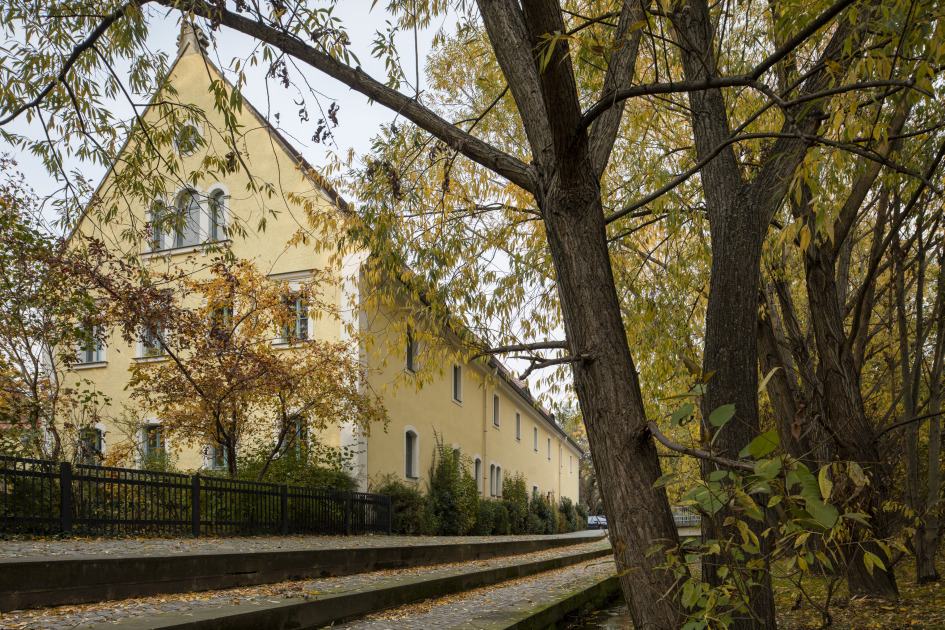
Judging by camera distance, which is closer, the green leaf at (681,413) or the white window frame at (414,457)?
the green leaf at (681,413)

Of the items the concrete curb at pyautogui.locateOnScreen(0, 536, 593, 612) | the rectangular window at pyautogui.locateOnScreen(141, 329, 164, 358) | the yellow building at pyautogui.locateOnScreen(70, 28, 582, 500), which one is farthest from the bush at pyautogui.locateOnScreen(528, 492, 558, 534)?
the concrete curb at pyautogui.locateOnScreen(0, 536, 593, 612)

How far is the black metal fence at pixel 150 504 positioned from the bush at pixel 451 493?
5005 mm

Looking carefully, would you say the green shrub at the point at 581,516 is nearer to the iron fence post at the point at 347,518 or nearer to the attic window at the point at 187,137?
the iron fence post at the point at 347,518

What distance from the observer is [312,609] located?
17.2ft

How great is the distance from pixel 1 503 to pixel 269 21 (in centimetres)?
646

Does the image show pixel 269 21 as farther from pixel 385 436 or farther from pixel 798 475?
pixel 385 436

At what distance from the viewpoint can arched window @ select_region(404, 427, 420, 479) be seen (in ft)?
61.6

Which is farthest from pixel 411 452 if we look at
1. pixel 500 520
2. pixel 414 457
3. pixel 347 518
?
pixel 500 520

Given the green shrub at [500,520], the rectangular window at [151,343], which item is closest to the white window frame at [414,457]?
the green shrub at [500,520]

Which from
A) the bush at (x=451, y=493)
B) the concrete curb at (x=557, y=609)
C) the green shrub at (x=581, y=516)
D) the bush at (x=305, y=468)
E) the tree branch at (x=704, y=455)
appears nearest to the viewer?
the tree branch at (x=704, y=455)

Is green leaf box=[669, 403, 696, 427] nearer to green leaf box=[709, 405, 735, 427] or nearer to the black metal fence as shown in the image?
green leaf box=[709, 405, 735, 427]

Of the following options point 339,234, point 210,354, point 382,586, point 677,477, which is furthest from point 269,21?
point 210,354

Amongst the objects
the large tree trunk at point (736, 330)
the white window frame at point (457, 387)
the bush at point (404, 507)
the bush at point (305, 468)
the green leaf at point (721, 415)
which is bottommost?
the bush at point (404, 507)

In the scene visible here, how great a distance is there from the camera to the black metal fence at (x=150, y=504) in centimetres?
810
